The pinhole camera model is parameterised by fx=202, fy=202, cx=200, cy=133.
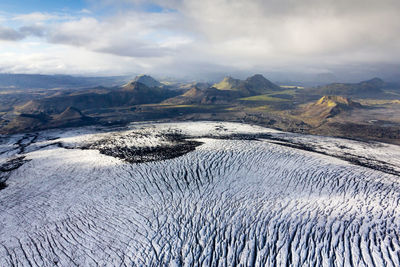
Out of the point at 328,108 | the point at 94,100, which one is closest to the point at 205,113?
the point at 328,108

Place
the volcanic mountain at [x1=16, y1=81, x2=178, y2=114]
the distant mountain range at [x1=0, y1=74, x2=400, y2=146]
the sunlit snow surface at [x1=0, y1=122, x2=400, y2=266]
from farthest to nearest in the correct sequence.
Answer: the volcanic mountain at [x1=16, y1=81, x2=178, y2=114] < the distant mountain range at [x1=0, y1=74, x2=400, y2=146] < the sunlit snow surface at [x1=0, y1=122, x2=400, y2=266]

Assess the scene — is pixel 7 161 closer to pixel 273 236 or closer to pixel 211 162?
pixel 211 162

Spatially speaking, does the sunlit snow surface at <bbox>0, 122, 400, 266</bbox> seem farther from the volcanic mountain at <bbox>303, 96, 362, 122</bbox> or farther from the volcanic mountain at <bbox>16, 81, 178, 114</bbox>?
the volcanic mountain at <bbox>16, 81, 178, 114</bbox>

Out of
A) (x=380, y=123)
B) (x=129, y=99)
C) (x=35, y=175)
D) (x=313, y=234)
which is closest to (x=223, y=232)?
(x=313, y=234)

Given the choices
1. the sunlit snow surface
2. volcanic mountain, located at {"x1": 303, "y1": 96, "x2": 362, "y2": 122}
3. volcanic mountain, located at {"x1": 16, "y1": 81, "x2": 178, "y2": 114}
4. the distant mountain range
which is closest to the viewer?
the sunlit snow surface

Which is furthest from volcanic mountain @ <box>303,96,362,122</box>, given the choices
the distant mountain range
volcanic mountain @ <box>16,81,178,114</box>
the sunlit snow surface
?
volcanic mountain @ <box>16,81,178,114</box>

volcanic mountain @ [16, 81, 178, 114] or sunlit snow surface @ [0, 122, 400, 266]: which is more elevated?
volcanic mountain @ [16, 81, 178, 114]

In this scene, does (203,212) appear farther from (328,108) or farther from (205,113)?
(328,108)

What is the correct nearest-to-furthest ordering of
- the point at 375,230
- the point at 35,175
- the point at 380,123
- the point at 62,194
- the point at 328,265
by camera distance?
the point at 328,265 < the point at 375,230 < the point at 62,194 < the point at 35,175 < the point at 380,123

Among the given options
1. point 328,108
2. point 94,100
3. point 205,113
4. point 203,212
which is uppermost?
point 94,100
